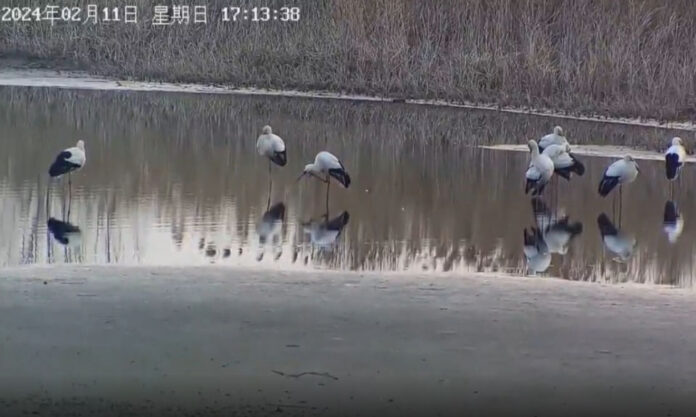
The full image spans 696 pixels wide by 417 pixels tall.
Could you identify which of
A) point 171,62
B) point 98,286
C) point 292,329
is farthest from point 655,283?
point 171,62

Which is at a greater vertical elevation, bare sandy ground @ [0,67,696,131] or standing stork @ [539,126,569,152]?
bare sandy ground @ [0,67,696,131]

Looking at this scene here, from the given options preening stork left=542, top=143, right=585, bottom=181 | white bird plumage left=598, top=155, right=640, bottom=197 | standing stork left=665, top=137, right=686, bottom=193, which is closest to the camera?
white bird plumage left=598, top=155, right=640, bottom=197

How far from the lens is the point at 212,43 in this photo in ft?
88.9

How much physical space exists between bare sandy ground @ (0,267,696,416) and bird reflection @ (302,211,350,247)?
1451 mm

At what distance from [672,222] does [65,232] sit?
4.97 metres

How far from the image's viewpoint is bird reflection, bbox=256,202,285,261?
9852 mm

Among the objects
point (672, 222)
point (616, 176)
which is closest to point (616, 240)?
point (672, 222)

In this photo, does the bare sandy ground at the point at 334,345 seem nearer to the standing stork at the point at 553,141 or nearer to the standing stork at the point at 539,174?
the standing stork at the point at 539,174

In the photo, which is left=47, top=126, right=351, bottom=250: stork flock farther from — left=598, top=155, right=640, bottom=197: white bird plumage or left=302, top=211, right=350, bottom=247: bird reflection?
left=598, top=155, right=640, bottom=197: white bird plumage

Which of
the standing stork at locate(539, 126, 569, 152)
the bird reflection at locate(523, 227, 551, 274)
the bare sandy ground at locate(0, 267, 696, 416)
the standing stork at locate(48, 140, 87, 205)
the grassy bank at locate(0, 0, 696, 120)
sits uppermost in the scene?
the grassy bank at locate(0, 0, 696, 120)

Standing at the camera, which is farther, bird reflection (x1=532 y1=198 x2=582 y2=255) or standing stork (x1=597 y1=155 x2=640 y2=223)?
standing stork (x1=597 y1=155 x2=640 y2=223)

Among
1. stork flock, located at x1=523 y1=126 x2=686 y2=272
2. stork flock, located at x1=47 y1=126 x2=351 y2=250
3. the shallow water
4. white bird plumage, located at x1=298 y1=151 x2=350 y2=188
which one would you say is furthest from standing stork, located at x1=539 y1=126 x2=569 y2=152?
white bird plumage, located at x1=298 y1=151 x2=350 y2=188

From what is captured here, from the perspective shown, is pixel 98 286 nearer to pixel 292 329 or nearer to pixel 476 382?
pixel 292 329

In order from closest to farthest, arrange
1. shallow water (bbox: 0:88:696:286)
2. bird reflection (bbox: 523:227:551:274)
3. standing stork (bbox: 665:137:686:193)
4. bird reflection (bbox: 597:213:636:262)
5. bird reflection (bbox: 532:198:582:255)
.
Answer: bird reflection (bbox: 523:227:551:274)
shallow water (bbox: 0:88:696:286)
bird reflection (bbox: 597:213:636:262)
bird reflection (bbox: 532:198:582:255)
standing stork (bbox: 665:137:686:193)
